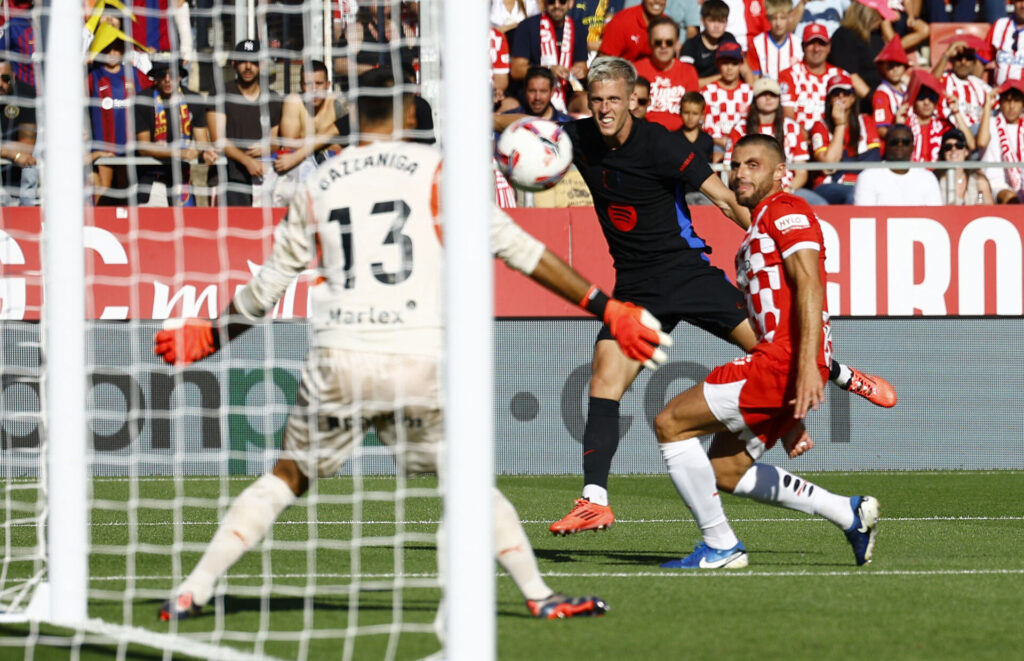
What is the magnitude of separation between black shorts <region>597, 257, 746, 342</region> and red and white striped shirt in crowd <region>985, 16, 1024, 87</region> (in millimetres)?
8093

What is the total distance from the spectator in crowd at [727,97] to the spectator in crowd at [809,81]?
22.8 inches

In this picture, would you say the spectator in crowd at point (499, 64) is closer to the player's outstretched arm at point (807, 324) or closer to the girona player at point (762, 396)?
the girona player at point (762, 396)

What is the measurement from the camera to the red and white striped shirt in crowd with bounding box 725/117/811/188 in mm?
13711

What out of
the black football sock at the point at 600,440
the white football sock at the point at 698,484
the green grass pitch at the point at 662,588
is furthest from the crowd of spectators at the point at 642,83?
the white football sock at the point at 698,484

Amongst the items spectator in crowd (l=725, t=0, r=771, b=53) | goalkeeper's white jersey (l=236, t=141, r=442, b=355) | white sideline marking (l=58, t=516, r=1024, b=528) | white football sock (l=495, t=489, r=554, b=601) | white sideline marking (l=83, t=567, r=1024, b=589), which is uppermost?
spectator in crowd (l=725, t=0, r=771, b=53)

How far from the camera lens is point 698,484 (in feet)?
23.0

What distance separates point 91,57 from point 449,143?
26.2 ft

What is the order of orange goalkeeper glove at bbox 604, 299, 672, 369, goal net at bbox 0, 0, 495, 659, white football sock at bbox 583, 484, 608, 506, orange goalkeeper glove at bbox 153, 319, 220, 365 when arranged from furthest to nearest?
white football sock at bbox 583, 484, 608, 506 < orange goalkeeper glove at bbox 153, 319, 220, 365 < goal net at bbox 0, 0, 495, 659 < orange goalkeeper glove at bbox 604, 299, 672, 369

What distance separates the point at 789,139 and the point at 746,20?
181cm

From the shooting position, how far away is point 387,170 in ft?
17.2

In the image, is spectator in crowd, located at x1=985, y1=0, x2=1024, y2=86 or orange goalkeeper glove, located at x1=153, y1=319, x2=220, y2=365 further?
spectator in crowd, located at x1=985, y1=0, x2=1024, y2=86

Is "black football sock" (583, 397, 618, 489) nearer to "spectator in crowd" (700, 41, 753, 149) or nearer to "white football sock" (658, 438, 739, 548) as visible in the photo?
"white football sock" (658, 438, 739, 548)

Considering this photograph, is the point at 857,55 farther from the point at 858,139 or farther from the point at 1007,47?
the point at 1007,47

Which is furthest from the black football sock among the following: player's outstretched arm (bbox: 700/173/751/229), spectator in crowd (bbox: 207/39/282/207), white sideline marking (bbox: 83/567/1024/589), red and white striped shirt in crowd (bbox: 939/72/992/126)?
red and white striped shirt in crowd (bbox: 939/72/992/126)
